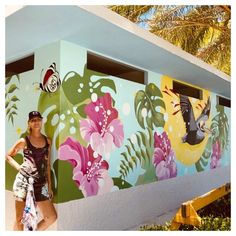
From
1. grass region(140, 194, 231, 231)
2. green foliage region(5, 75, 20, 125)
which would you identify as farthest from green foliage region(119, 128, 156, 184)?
green foliage region(5, 75, 20, 125)

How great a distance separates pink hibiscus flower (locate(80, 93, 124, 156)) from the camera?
17.3 ft

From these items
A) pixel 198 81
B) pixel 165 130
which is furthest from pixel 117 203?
pixel 198 81

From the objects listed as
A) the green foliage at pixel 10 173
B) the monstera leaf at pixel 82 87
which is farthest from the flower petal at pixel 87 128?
the green foliage at pixel 10 173

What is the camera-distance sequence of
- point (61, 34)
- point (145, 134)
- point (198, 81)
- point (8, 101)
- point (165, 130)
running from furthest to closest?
point (198, 81)
point (165, 130)
point (145, 134)
point (8, 101)
point (61, 34)

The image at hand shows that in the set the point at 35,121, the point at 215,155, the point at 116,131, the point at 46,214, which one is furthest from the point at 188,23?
the point at 46,214

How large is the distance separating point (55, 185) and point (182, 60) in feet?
11.5

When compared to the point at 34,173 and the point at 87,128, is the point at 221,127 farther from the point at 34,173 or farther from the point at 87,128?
the point at 34,173

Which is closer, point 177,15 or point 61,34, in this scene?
point 61,34

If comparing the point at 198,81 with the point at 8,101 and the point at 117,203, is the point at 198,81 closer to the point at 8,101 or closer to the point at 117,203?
the point at 117,203

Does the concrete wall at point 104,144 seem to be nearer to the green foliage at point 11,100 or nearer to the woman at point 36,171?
the green foliage at point 11,100

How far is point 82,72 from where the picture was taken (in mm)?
5188

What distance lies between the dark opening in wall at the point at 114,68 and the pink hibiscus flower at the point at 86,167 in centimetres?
185

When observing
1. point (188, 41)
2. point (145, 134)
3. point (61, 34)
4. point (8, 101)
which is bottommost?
point (145, 134)

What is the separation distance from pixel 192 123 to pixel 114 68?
290 centimetres
